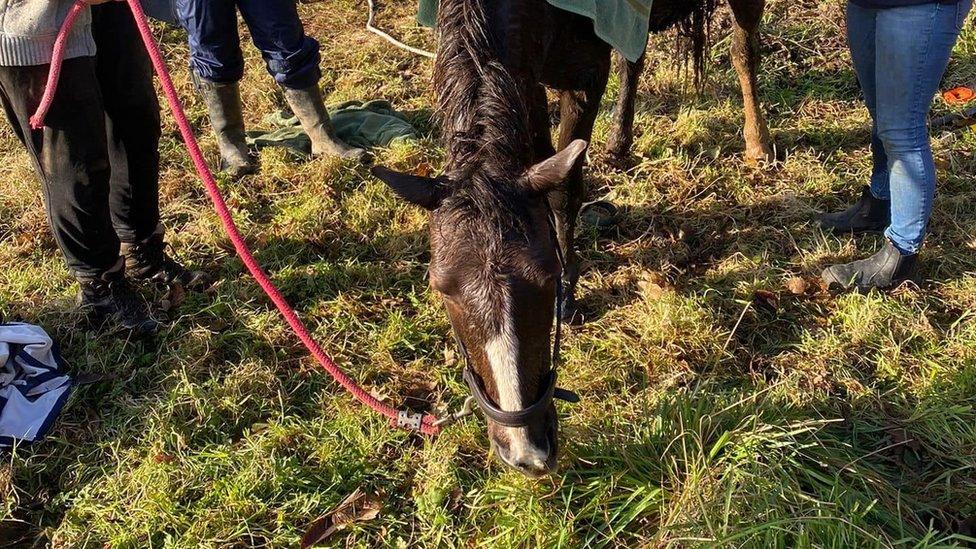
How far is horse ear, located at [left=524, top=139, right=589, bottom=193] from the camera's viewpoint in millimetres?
2023

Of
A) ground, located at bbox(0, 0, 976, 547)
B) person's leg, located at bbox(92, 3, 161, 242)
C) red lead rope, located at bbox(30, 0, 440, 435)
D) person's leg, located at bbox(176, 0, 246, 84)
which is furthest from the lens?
person's leg, located at bbox(176, 0, 246, 84)

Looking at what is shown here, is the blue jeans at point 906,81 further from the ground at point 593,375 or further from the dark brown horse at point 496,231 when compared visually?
the dark brown horse at point 496,231

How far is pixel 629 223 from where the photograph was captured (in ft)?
13.6

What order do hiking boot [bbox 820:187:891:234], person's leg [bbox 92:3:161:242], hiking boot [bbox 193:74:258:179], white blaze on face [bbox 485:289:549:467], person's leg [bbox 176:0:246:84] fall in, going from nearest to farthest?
white blaze on face [bbox 485:289:549:467]
person's leg [bbox 92:3:161:242]
hiking boot [bbox 820:187:891:234]
person's leg [bbox 176:0:246:84]
hiking boot [bbox 193:74:258:179]

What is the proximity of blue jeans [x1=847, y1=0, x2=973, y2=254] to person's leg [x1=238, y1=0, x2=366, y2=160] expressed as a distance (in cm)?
322

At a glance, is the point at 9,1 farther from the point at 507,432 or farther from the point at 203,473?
the point at 507,432

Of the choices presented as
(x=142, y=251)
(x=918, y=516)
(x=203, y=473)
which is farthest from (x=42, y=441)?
(x=918, y=516)

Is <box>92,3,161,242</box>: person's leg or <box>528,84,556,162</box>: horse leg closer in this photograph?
<box>528,84,556,162</box>: horse leg

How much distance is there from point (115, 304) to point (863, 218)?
4.34m

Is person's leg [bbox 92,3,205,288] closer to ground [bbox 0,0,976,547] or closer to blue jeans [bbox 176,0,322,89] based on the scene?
ground [bbox 0,0,976,547]

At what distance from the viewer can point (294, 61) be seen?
4.36m

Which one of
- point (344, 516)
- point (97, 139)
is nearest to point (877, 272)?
point (344, 516)

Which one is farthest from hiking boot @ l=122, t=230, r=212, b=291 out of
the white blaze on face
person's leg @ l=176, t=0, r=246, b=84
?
the white blaze on face

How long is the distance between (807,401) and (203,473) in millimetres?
2753
